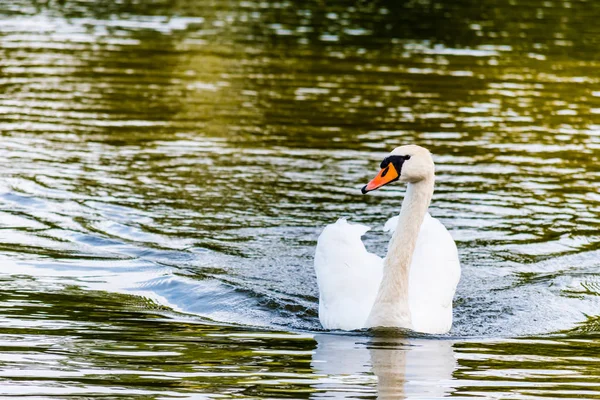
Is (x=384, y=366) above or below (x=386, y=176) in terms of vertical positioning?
below

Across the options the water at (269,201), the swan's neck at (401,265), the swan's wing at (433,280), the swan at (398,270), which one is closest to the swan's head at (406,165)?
the swan at (398,270)

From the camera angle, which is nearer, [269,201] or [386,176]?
[386,176]

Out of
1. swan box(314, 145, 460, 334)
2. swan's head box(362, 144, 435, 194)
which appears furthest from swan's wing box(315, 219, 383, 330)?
swan's head box(362, 144, 435, 194)

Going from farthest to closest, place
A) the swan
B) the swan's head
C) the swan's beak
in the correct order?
the swan, the swan's head, the swan's beak

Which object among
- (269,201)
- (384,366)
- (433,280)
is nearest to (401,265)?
(433,280)

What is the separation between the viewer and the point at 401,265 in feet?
32.6

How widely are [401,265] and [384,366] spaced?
1305mm

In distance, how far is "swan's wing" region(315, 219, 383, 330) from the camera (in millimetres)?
10094

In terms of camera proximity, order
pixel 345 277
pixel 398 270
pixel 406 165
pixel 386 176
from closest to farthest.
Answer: pixel 386 176, pixel 406 165, pixel 398 270, pixel 345 277

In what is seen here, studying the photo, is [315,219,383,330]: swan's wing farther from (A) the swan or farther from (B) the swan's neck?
(B) the swan's neck

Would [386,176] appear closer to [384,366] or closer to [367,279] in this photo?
[367,279]

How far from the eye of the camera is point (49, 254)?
12.1m

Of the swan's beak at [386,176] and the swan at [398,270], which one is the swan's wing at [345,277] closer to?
the swan at [398,270]

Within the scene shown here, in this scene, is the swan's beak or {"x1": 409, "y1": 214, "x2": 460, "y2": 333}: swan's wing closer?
the swan's beak
